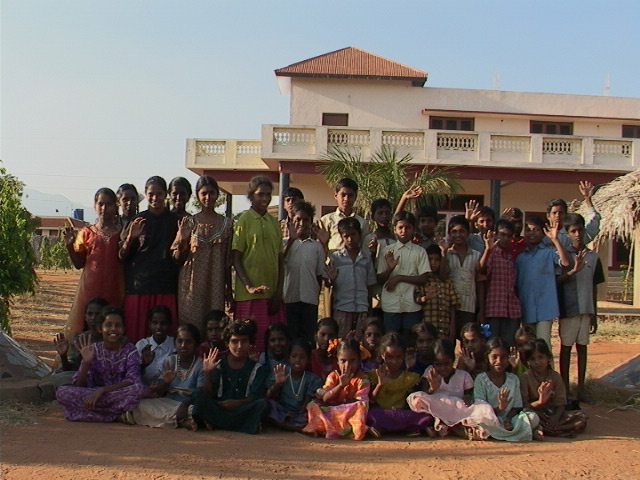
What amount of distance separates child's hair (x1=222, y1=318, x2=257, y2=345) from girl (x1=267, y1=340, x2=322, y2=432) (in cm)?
30

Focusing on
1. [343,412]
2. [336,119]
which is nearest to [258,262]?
[343,412]

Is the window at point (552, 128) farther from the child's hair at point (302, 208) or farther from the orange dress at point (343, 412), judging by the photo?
the orange dress at point (343, 412)

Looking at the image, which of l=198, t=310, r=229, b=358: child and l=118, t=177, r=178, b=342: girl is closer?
l=198, t=310, r=229, b=358: child

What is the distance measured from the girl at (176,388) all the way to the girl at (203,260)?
0.89ft

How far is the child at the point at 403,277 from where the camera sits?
198 inches

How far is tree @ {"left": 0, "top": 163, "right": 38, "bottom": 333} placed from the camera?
22.8 ft

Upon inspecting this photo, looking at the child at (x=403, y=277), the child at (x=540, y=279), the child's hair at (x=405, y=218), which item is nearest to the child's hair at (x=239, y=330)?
the child at (x=403, y=277)

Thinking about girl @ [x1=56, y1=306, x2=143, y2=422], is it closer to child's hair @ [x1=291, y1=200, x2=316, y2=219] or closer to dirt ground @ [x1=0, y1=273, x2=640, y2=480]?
dirt ground @ [x1=0, y1=273, x2=640, y2=480]

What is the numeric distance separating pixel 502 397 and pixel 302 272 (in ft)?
5.57

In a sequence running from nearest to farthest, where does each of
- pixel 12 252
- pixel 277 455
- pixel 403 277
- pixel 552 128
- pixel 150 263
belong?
pixel 277 455 → pixel 150 263 → pixel 403 277 → pixel 12 252 → pixel 552 128

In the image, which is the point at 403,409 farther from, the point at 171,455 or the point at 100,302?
the point at 100,302

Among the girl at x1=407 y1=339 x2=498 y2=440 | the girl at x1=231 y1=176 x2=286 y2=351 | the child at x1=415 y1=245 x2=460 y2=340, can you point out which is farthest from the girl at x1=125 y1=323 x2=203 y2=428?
the child at x1=415 y1=245 x2=460 y2=340

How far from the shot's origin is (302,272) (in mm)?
5113

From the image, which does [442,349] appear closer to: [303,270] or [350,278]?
[350,278]
